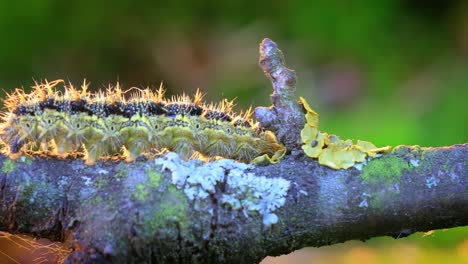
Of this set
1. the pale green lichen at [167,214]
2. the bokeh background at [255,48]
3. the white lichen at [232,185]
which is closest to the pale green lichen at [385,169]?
the white lichen at [232,185]

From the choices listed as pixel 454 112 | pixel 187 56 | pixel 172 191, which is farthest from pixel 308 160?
pixel 187 56

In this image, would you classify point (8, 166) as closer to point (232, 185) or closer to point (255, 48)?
point (232, 185)

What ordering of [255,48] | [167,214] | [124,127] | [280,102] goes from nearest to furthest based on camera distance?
1. [167,214]
2. [280,102]
3. [124,127]
4. [255,48]

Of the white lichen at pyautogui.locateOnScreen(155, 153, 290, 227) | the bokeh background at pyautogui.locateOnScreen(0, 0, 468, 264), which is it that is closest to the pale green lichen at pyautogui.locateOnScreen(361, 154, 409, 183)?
the white lichen at pyautogui.locateOnScreen(155, 153, 290, 227)

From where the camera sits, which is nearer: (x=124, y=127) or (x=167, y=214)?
(x=167, y=214)

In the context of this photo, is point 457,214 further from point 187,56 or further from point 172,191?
point 187,56

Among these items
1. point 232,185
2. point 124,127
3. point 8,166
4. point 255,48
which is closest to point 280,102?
point 232,185
